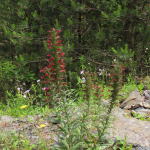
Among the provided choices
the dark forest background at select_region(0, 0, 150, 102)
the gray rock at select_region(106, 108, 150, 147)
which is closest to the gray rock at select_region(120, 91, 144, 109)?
the gray rock at select_region(106, 108, 150, 147)

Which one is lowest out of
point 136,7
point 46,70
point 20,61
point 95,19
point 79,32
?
point 20,61

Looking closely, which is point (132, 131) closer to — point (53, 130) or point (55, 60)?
point (53, 130)

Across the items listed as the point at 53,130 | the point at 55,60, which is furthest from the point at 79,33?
the point at 55,60

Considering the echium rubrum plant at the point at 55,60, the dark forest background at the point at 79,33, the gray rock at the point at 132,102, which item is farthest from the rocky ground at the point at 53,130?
the dark forest background at the point at 79,33

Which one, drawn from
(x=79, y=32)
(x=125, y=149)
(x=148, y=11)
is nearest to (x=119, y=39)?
(x=148, y=11)

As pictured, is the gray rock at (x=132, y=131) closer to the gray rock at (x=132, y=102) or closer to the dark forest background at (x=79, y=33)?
the gray rock at (x=132, y=102)

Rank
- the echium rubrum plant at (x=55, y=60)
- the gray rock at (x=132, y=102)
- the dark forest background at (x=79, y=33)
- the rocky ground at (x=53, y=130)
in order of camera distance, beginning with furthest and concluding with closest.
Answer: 1. the dark forest background at (x=79, y=33)
2. the gray rock at (x=132, y=102)
3. the rocky ground at (x=53, y=130)
4. the echium rubrum plant at (x=55, y=60)

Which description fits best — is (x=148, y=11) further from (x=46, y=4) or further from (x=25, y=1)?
(x=25, y=1)

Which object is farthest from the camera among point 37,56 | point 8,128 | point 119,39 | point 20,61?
A: point 119,39

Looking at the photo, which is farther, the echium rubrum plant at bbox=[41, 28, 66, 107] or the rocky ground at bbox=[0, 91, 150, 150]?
the rocky ground at bbox=[0, 91, 150, 150]

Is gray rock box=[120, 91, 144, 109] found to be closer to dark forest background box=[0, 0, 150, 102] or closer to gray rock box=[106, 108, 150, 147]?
gray rock box=[106, 108, 150, 147]

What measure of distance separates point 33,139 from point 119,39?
575cm

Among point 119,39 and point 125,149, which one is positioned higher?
point 119,39

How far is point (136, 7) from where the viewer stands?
585 cm
